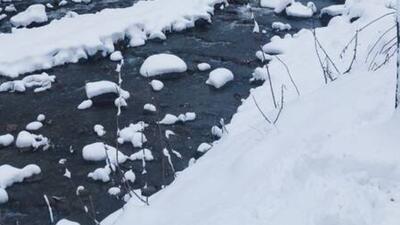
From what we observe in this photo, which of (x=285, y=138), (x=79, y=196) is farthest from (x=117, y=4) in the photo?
(x=285, y=138)

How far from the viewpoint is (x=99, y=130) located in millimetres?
Answer: 6844

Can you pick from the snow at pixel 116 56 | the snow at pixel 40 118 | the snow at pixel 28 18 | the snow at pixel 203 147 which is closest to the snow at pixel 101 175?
the snow at pixel 203 147

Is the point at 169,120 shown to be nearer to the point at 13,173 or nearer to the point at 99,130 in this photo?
the point at 99,130

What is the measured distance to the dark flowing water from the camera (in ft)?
18.9

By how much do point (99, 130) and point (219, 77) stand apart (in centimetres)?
184

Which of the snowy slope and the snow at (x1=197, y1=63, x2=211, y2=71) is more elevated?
the snowy slope

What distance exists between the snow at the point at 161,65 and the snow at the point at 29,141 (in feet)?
6.13

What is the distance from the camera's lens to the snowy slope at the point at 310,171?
2.97m

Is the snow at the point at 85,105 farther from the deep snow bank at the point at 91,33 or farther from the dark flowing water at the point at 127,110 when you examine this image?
the deep snow bank at the point at 91,33

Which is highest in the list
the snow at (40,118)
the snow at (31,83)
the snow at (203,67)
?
the snow at (203,67)

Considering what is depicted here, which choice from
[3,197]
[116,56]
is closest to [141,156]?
[3,197]

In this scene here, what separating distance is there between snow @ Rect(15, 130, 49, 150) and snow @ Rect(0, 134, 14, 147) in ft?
0.30

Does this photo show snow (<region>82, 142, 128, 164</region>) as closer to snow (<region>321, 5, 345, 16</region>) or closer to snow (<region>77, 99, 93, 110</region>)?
snow (<region>77, 99, 93, 110</region>)

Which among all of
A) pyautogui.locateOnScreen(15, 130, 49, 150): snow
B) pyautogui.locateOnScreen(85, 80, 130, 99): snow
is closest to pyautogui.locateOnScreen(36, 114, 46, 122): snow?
pyautogui.locateOnScreen(15, 130, 49, 150): snow
